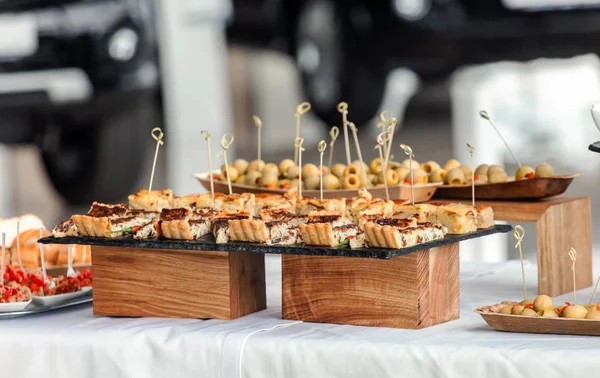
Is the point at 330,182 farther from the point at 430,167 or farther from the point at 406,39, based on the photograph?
the point at 406,39

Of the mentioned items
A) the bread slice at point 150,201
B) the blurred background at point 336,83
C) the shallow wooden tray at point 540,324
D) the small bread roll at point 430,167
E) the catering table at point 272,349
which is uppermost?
the blurred background at point 336,83

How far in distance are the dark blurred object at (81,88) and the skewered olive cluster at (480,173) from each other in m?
4.54

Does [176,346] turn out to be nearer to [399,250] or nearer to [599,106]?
[399,250]

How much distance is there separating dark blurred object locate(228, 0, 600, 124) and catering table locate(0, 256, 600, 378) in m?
5.63

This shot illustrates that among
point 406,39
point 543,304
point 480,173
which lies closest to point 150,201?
point 480,173

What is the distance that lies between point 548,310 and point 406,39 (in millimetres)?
6411

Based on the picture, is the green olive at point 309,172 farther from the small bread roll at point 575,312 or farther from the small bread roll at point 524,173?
the small bread roll at point 575,312

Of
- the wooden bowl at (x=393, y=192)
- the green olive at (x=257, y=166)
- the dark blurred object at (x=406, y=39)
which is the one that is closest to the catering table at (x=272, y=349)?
the wooden bowl at (x=393, y=192)

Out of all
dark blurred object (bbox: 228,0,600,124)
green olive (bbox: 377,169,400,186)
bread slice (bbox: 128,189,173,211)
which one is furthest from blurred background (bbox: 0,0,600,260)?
bread slice (bbox: 128,189,173,211)

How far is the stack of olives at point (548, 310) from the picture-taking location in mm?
2346

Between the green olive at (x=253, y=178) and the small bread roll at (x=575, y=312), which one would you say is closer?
the small bread roll at (x=575, y=312)

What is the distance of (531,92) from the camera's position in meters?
8.49

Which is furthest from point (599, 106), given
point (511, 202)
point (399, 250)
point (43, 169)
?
point (43, 169)

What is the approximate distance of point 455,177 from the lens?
337cm
